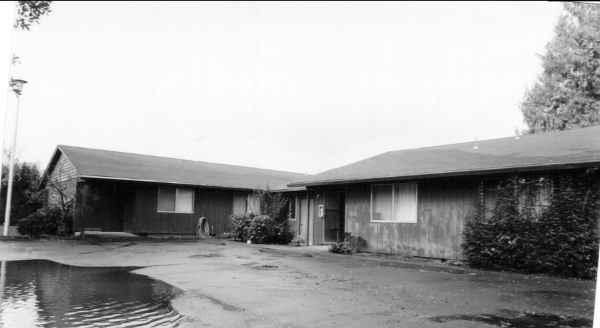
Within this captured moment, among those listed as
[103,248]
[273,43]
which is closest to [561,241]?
[273,43]

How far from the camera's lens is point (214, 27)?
2.98 meters

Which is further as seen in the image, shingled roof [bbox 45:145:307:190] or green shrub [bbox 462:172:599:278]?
shingled roof [bbox 45:145:307:190]

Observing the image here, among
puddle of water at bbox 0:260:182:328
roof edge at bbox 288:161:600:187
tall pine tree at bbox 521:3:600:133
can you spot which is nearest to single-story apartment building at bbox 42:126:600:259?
roof edge at bbox 288:161:600:187

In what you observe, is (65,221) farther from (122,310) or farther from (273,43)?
(273,43)

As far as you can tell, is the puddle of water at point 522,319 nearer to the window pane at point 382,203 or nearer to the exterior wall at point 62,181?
the window pane at point 382,203

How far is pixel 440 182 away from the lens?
1272cm

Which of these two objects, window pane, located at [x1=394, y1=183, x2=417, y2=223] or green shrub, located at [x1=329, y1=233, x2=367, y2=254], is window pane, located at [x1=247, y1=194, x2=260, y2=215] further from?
window pane, located at [x1=394, y1=183, x2=417, y2=223]

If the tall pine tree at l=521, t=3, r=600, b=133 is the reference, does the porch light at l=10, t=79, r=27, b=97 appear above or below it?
below

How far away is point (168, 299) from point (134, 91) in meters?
3.18

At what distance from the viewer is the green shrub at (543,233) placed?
31.1 feet

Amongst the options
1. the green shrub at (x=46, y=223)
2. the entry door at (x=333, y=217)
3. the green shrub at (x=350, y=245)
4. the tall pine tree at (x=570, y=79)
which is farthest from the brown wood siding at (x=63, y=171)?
the tall pine tree at (x=570, y=79)

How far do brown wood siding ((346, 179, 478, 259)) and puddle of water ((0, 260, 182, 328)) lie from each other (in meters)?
7.05

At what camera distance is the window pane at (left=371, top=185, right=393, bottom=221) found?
1413 cm

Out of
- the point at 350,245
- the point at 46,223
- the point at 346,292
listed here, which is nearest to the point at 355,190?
the point at 350,245
